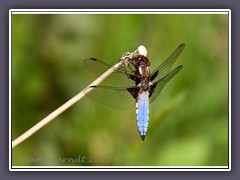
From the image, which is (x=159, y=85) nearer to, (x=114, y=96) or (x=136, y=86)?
(x=136, y=86)

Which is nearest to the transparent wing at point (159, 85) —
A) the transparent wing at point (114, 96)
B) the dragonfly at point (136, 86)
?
the dragonfly at point (136, 86)

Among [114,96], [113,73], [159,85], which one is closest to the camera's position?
[113,73]

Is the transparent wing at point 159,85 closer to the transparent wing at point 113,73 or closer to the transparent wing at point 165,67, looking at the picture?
the transparent wing at point 165,67

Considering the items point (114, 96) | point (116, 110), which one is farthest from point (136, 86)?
point (116, 110)

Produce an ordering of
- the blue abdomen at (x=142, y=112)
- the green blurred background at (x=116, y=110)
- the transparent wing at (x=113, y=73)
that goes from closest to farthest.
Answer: the transparent wing at (x=113, y=73) < the blue abdomen at (x=142, y=112) < the green blurred background at (x=116, y=110)

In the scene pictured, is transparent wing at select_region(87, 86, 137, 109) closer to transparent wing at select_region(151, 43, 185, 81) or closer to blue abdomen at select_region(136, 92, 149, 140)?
blue abdomen at select_region(136, 92, 149, 140)

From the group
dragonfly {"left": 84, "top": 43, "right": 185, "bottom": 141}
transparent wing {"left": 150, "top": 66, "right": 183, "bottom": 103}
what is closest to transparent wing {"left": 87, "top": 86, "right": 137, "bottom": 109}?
dragonfly {"left": 84, "top": 43, "right": 185, "bottom": 141}
